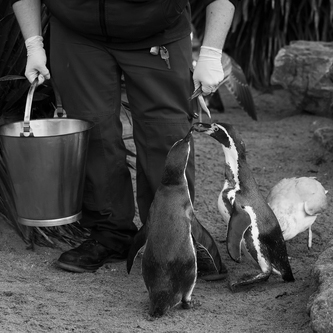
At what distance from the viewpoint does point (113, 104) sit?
12.1ft

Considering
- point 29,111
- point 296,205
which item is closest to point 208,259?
point 296,205

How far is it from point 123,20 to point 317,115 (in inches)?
159

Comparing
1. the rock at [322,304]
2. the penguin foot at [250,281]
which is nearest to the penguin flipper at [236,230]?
the penguin foot at [250,281]

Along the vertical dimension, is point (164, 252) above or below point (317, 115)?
above

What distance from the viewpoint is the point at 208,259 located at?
359 centimetres

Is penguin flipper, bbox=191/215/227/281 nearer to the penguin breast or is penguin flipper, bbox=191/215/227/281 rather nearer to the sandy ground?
the sandy ground

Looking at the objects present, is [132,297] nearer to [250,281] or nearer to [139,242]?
[139,242]

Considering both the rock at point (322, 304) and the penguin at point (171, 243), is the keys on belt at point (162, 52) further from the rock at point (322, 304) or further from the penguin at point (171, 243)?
the rock at point (322, 304)

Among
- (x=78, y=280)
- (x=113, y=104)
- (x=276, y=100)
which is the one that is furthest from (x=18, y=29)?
(x=276, y=100)

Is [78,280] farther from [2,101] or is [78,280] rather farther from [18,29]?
[18,29]

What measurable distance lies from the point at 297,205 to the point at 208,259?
721 millimetres

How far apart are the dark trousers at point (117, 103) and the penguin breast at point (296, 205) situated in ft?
2.14

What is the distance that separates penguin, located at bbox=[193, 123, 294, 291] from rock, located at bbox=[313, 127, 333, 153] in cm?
208

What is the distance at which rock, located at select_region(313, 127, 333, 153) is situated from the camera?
5.50 m
